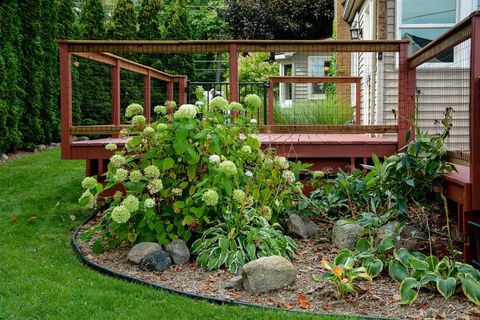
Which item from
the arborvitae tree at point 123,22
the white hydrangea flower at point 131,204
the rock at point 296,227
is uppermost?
the arborvitae tree at point 123,22

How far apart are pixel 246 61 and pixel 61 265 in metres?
19.1

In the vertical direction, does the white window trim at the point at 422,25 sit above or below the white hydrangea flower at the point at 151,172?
above

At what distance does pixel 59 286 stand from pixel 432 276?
2.04 metres

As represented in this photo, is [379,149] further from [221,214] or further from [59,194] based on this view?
[59,194]

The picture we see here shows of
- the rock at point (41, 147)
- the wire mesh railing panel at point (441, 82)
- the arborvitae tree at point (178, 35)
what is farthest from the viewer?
the arborvitae tree at point (178, 35)

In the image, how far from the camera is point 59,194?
642 centimetres

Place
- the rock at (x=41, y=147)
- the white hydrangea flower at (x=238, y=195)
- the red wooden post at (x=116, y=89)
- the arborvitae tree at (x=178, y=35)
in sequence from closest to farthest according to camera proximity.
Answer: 1. the white hydrangea flower at (x=238, y=195)
2. the red wooden post at (x=116, y=89)
3. the rock at (x=41, y=147)
4. the arborvitae tree at (x=178, y=35)

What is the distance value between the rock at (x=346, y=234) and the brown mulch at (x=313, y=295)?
31 cm

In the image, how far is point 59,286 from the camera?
3.39 metres

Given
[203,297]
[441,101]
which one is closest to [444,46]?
[203,297]

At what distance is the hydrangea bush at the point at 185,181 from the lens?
13.2 ft

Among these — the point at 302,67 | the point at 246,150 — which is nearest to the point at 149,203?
the point at 246,150

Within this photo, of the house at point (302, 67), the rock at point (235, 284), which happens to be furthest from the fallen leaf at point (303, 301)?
the house at point (302, 67)

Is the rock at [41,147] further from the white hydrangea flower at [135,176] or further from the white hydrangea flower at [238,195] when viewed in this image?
the white hydrangea flower at [238,195]
